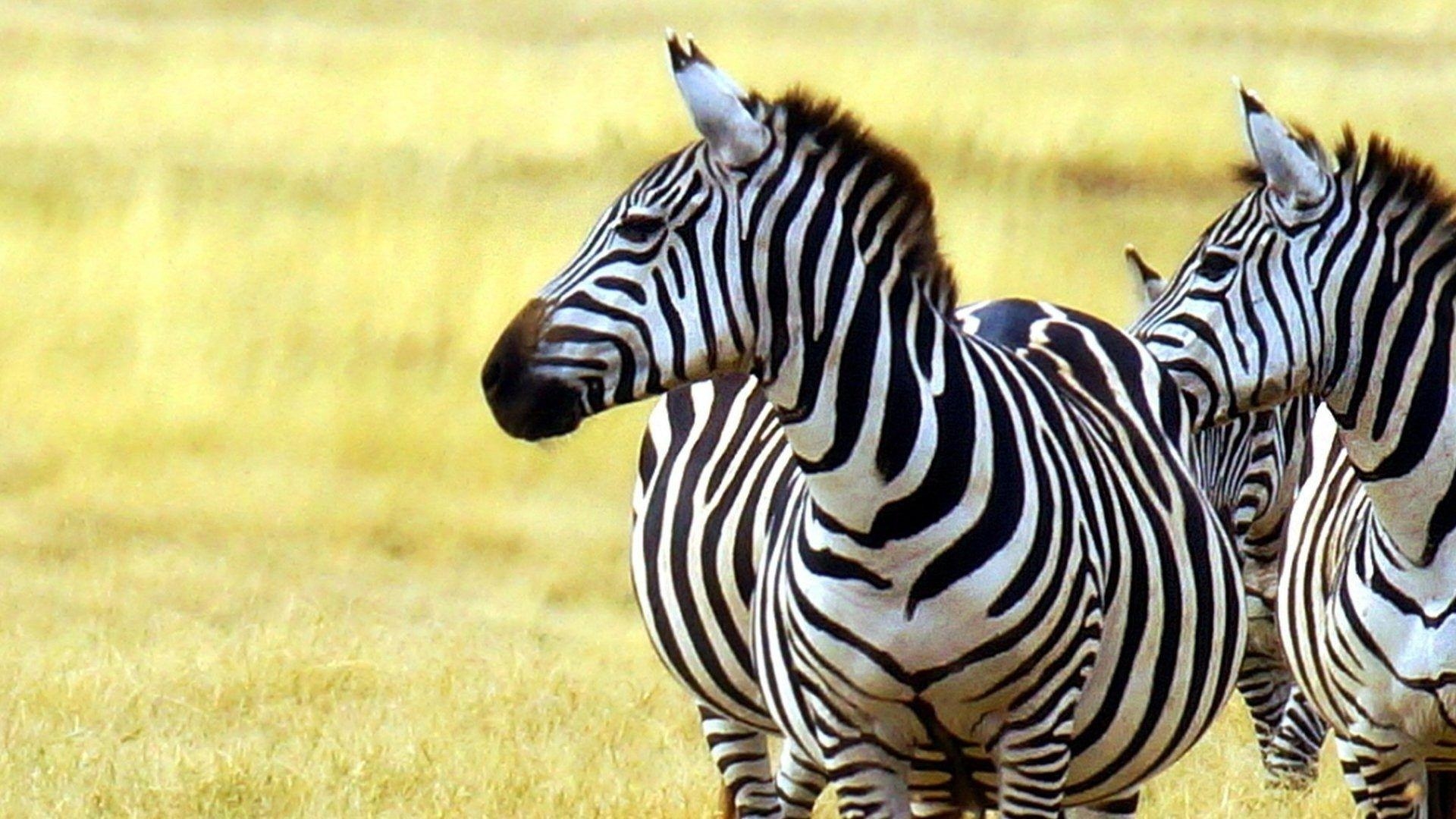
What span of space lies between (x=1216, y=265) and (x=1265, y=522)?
3704 millimetres

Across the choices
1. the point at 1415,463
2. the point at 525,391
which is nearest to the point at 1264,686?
the point at 1415,463

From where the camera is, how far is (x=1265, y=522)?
8219 mm

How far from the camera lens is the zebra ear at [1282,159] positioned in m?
4.53

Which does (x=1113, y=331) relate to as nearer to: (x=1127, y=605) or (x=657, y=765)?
(x=1127, y=605)

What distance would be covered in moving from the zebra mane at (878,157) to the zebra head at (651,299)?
12 cm

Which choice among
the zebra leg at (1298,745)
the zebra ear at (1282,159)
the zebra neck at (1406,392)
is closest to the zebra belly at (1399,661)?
the zebra neck at (1406,392)

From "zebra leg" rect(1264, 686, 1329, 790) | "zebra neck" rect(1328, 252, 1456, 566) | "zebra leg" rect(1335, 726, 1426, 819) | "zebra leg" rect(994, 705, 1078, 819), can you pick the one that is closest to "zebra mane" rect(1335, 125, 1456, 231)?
"zebra neck" rect(1328, 252, 1456, 566)

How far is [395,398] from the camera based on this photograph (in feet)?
43.5

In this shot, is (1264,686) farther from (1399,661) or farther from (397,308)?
(397,308)

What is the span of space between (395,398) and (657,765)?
628 centimetres

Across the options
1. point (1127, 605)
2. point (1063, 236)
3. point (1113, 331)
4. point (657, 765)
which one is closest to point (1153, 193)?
point (1063, 236)

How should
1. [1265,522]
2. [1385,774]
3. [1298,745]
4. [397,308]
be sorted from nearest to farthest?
[1385,774] < [1298,745] < [1265,522] < [397,308]

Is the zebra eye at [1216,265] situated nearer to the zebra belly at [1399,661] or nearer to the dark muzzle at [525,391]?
the zebra belly at [1399,661]

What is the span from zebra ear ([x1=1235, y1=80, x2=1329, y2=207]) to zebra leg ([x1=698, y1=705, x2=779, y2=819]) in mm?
2077
